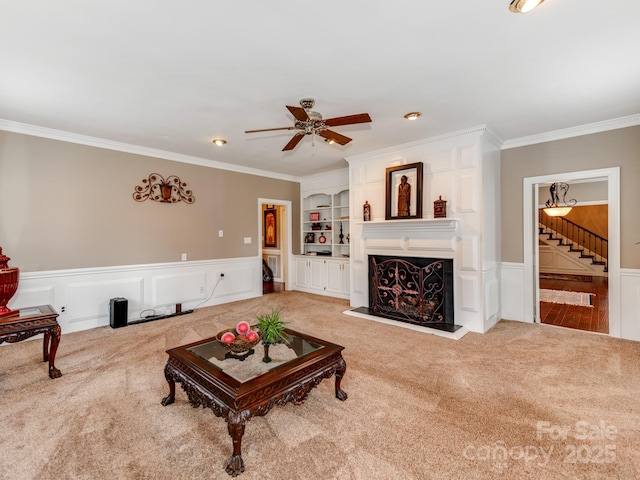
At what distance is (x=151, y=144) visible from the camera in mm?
4320

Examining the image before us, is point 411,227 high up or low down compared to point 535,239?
up

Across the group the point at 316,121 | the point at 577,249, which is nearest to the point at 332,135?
the point at 316,121

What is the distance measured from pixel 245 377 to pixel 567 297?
21.5 ft

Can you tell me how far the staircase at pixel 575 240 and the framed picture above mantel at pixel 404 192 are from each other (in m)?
6.99

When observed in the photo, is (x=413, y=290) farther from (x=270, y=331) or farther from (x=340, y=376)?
(x=270, y=331)

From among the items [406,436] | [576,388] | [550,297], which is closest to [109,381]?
[406,436]

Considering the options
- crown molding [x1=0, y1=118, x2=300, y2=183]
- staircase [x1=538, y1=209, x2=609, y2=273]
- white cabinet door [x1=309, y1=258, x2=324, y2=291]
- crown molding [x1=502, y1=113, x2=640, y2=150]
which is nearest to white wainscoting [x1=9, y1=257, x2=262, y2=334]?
white cabinet door [x1=309, y1=258, x2=324, y2=291]

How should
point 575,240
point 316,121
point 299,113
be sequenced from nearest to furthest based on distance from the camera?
point 299,113, point 316,121, point 575,240

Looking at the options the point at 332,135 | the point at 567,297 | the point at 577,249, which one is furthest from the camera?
the point at 577,249

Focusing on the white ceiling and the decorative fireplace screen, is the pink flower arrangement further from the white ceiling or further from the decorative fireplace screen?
the decorative fireplace screen

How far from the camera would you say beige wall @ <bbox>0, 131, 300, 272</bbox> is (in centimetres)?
358

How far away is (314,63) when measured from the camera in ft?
7.60

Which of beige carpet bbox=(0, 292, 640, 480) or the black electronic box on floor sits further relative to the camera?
the black electronic box on floor

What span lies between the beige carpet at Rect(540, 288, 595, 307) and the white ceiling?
10.9ft
